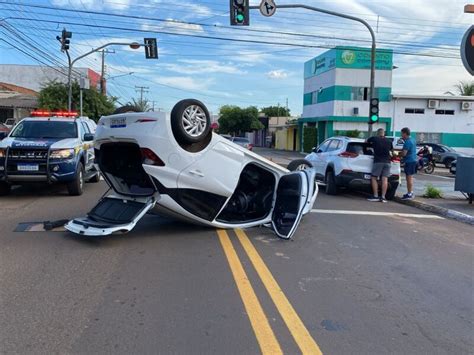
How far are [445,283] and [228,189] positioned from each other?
3234mm

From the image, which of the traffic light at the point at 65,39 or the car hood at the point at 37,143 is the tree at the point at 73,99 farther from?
the car hood at the point at 37,143

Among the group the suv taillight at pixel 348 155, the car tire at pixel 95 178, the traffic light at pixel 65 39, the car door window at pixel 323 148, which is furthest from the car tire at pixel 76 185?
the traffic light at pixel 65 39

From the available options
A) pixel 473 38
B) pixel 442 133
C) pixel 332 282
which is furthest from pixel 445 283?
pixel 442 133

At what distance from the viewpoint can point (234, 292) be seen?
16.9 ft

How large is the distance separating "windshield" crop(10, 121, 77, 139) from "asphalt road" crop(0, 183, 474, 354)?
4.63 m

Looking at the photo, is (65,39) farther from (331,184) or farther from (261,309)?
(261,309)

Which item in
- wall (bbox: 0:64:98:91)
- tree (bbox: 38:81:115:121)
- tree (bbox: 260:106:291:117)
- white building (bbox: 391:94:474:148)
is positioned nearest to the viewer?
tree (bbox: 38:81:115:121)

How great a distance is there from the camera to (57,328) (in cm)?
417

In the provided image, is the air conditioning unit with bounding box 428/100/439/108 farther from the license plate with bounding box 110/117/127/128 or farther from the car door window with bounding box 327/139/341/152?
the license plate with bounding box 110/117/127/128

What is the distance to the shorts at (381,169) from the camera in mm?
12977

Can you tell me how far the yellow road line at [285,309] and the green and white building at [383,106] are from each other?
4074 cm

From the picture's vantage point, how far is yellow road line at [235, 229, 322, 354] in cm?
394

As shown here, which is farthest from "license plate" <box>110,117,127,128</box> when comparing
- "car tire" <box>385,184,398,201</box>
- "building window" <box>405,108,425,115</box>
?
"building window" <box>405,108,425,115</box>

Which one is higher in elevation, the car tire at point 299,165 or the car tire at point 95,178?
the car tire at point 299,165
